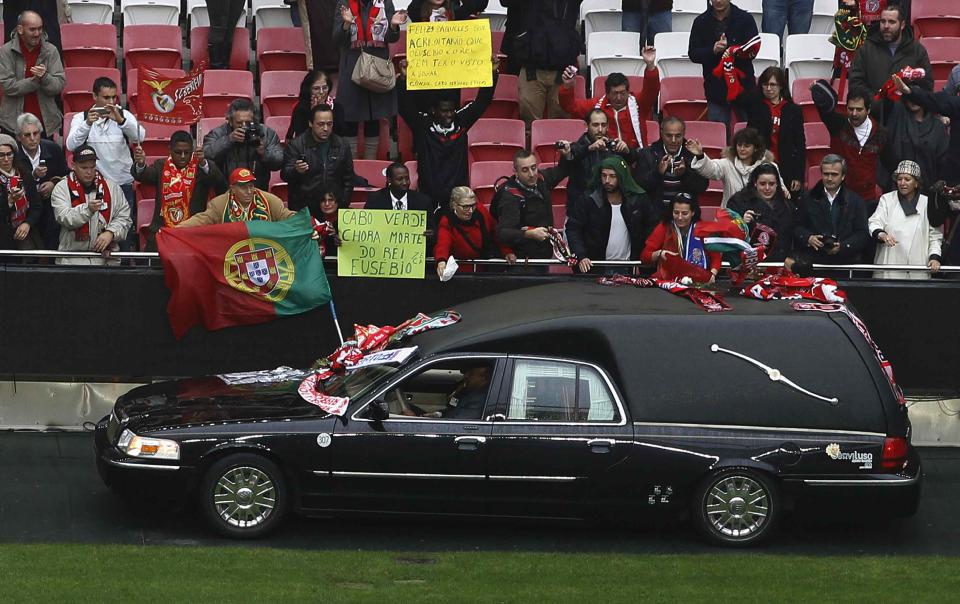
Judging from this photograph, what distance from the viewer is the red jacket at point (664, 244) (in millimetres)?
14547

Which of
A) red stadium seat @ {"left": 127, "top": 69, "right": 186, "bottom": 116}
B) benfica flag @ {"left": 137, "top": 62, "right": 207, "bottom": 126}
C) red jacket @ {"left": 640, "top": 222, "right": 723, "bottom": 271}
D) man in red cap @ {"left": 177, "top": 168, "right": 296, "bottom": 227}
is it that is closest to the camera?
red jacket @ {"left": 640, "top": 222, "right": 723, "bottom": 271}

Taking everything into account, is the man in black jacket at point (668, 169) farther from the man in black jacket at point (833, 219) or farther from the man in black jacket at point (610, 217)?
the man in black jacket at point (833, 219)

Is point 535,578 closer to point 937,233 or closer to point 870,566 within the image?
point 870,566

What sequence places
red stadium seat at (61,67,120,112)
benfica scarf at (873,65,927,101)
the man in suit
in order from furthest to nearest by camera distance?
red stadium seat at (61,67,120,112), benfica scarf at (873,65,927,101), the man in suit

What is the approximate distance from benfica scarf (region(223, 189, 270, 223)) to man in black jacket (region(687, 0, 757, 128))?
207 inches

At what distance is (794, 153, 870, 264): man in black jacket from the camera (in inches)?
587

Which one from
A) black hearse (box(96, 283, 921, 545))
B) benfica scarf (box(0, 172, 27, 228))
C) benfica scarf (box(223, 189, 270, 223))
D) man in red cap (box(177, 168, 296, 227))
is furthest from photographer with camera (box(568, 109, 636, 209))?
benfica scarf (box(0, 172, 27, 228))

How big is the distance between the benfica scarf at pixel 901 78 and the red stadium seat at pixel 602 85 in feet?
9.15

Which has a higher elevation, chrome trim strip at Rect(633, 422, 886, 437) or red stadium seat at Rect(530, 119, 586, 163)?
red stadium seat at Rect(530, 119, 586, 163)

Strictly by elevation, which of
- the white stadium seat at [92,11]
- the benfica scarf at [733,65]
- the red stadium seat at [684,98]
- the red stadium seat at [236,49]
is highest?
the white stadium seat at [92,11]

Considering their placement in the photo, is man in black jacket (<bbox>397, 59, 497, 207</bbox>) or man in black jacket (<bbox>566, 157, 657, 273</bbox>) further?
man in black jacket (<bbox>397, 59, 497, 207</bbox>)

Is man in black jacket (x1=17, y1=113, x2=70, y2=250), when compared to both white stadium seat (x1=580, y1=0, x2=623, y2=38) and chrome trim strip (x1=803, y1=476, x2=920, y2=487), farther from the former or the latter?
chrome trim strip (x1=803, y1=476, x2=920, y2=487)

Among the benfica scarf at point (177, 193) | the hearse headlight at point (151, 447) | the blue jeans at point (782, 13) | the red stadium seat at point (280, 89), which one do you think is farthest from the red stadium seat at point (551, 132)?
the hearse headlight at point (151, 447)

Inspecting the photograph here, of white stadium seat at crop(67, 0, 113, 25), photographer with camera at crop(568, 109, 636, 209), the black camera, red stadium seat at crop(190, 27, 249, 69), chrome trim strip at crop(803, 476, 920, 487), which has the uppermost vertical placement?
white stadium seat at crop(67, 0, 113, 25)
